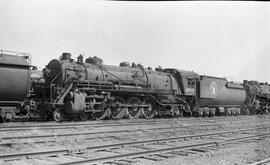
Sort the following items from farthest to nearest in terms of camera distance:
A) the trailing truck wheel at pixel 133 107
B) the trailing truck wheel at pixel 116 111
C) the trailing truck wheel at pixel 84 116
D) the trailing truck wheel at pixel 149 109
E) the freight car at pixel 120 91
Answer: the trailing truck wheel at pixel 149 109, the trailing truck wheel at pixel 133 107, the trailing truck wheel at pixel 116 111, the trailing truck wheel at pixel 84 116, the freight car at pixel 120 91

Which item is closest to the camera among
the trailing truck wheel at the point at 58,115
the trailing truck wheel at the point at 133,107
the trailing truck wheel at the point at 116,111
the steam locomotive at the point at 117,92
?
the trailing truck wheel at the point at 58,115

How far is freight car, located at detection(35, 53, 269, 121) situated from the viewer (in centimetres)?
1858

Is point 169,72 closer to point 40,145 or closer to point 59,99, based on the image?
point 59,99

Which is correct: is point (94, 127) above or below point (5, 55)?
below

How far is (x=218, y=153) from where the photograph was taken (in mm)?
10391

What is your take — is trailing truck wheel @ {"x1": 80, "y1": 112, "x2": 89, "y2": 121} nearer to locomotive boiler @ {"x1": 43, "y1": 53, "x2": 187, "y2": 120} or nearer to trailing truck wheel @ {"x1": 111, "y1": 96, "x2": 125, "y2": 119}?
locomotive boiler @ {"x1": 43, "y1": 53, "x2": 187, "y2": 120}

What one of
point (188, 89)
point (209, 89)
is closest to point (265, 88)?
point (209, 89)

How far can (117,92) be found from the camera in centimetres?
2142

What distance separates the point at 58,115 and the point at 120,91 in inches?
184

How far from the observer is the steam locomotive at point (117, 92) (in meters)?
18.5

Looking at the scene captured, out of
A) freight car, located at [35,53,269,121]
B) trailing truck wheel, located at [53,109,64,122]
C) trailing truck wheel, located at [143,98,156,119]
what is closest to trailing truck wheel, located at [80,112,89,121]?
freight car, located at [35,53,269,121]

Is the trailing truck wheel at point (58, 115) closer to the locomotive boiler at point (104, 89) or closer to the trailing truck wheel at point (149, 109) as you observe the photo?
the locomotive boiler at point (104, 89)

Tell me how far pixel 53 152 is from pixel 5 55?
8205mm

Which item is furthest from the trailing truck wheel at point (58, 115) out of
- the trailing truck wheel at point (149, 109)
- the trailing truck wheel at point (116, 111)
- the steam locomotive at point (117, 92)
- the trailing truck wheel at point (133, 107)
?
the trailing truck wheel at point (149, 109)
